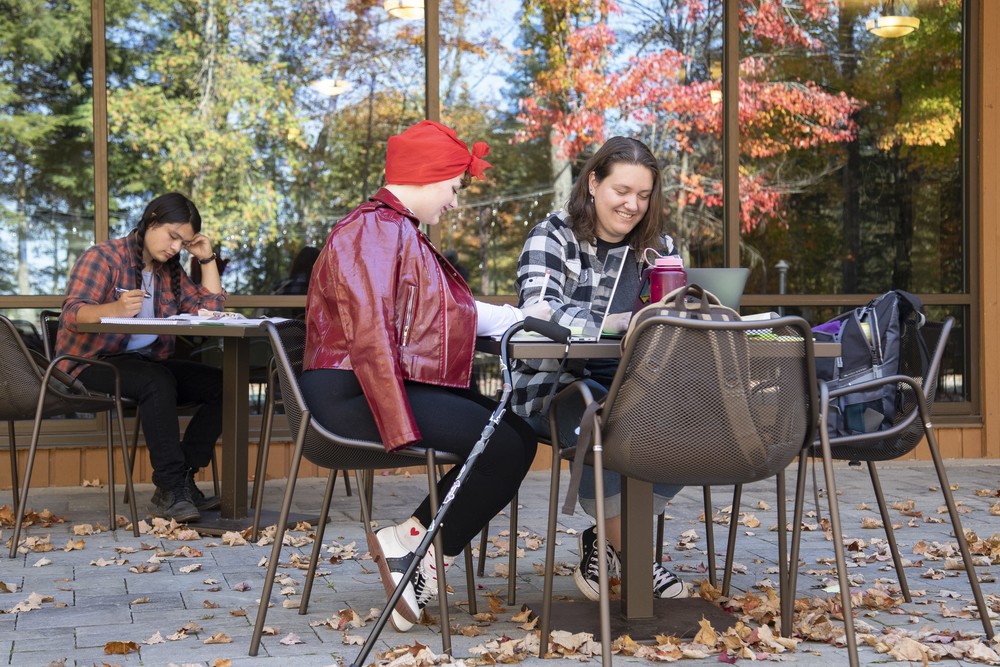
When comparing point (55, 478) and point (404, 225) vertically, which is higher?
point (404, 225)

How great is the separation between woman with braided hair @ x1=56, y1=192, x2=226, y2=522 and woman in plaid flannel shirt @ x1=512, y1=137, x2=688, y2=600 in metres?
1.89

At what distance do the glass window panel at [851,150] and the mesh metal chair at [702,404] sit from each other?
4290 mm

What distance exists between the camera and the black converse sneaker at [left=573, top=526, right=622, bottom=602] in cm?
346

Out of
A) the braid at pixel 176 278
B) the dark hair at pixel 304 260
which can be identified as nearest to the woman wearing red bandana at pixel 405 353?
the braid at pixel 176 278

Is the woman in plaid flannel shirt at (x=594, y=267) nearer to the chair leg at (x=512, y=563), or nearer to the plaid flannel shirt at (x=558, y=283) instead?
the plaid flannel shirt at (x=558, y=283)

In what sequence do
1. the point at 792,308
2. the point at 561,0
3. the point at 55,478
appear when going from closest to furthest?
the point at 55,478 < the point at 792,308 < the point at 561,0

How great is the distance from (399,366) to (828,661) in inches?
51.2

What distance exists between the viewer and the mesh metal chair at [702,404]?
2539mm

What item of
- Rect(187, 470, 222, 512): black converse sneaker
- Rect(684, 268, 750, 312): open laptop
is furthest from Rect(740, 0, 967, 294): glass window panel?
Rect(684, 268, 750, 312): open laptop

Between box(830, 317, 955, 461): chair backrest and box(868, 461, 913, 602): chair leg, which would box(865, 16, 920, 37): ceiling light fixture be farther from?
box(868, 461, 913, 602): chair leg

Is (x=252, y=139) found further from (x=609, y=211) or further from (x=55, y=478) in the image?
(x=609, y=211)

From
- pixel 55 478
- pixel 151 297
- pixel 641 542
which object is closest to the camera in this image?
pixel 641 542

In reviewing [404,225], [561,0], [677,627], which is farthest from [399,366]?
[561,0]

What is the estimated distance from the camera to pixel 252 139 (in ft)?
23.6
